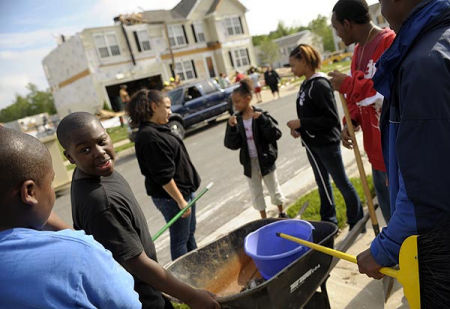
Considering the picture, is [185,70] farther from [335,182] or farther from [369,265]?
[369,265]

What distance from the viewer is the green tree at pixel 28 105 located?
7844 centimetres

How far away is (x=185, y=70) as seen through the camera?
105ft

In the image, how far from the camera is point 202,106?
13844 millimetres

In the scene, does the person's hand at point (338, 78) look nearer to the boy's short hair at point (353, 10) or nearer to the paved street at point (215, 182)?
the boy's short hair at point (353, 10)

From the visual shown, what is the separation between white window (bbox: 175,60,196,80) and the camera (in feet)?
103

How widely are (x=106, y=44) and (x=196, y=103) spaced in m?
17.5

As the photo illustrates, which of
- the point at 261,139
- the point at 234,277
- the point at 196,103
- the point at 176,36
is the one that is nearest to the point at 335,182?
the point at 261,139

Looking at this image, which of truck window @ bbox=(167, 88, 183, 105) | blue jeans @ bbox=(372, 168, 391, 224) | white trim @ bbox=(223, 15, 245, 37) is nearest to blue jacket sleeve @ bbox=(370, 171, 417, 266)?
blue jeans @ bbox=(372, 168, 391, 224)

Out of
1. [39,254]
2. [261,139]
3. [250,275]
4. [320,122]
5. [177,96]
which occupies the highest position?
[177,96]

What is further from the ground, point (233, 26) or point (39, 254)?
point (233, 26)

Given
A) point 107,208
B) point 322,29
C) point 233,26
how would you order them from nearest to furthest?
point 107,208
point 233,26
point 322,29

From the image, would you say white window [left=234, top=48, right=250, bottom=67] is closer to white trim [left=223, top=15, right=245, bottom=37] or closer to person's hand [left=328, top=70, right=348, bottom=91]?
white trim [left=223, top=15, right=245, bottom=37]

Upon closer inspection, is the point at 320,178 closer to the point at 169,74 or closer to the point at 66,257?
the point at 66,257

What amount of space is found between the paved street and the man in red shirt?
274 cm
